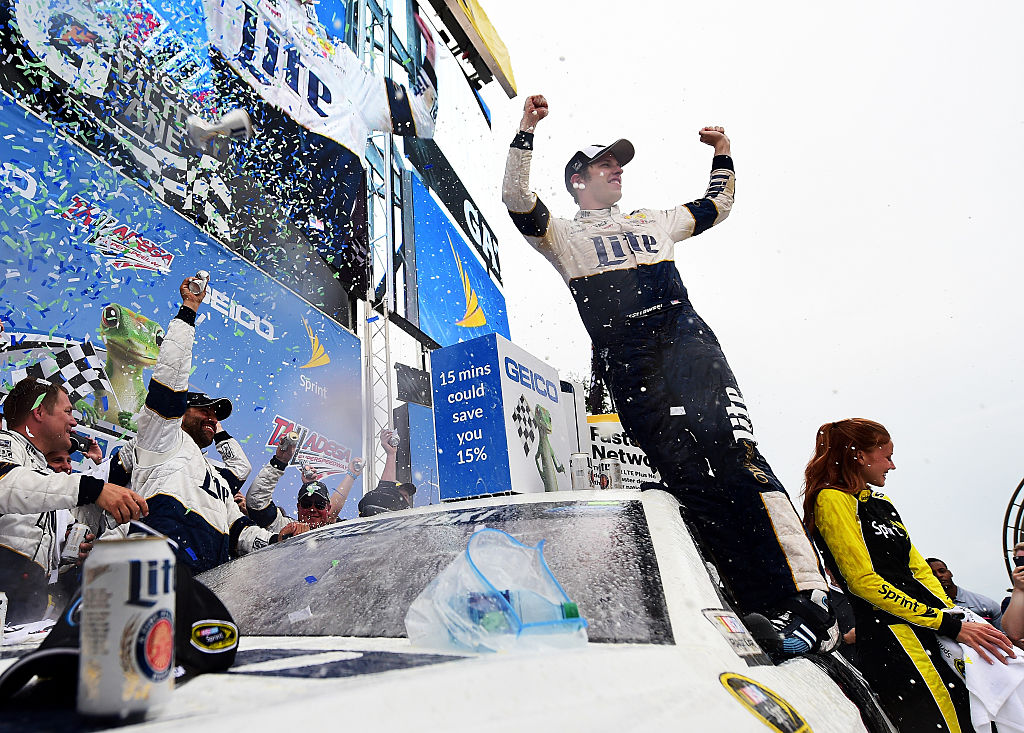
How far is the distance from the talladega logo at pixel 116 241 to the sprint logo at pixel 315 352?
1359 mm

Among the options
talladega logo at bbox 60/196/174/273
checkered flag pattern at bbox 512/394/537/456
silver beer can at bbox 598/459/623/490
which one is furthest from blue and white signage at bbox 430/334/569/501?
talladega logo at bbox 60/196/174/273

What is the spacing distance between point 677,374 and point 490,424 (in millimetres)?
879

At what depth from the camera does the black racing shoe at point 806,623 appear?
136cm

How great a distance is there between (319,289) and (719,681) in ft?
16.0

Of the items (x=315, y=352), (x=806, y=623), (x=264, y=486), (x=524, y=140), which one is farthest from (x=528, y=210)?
(x=315, y=352)

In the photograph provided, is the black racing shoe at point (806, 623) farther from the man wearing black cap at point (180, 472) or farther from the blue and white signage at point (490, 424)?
the man wearing black cap at point (180, 472)

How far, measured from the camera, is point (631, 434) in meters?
2.24

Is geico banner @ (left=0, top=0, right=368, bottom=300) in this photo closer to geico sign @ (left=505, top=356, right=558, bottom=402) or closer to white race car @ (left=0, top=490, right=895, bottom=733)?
geico sign @ (left=505, top=356, right=558, bottom=402)

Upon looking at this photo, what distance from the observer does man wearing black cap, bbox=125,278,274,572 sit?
7.32ft

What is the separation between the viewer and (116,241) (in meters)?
3.14

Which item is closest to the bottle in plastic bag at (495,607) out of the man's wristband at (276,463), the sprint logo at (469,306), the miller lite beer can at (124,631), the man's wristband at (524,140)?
the miller lite beer can at (124,631)

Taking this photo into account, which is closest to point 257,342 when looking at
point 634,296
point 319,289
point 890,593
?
point 319,289

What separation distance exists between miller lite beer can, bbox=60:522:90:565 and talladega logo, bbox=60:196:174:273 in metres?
1.39

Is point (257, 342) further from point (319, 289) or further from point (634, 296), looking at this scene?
point (634, 296)
